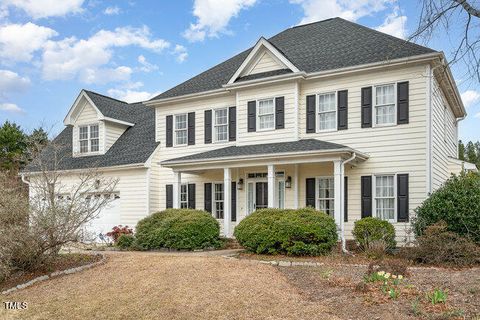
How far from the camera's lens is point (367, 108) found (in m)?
16.1

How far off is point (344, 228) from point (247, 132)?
5.41m

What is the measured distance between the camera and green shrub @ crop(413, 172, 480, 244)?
12523 millimetres

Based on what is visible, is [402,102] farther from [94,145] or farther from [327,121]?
[94,145]

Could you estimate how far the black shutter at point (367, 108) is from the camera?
52.7ft

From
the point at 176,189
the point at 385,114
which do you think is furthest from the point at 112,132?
the point at 385,114

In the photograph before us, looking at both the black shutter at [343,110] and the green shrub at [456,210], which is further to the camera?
the black shutter at [343,110]

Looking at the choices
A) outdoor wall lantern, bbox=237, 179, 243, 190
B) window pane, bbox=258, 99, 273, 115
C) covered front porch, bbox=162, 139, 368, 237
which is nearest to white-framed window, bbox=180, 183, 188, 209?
covered front porch, bbox=162, 139, 368, 237

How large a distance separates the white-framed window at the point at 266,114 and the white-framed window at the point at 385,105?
3.95 metres

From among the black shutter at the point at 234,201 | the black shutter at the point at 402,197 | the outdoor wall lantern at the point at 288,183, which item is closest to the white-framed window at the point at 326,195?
the outdoor wall lantern at the point at 288,183

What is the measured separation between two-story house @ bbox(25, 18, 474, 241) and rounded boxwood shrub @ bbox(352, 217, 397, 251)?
728 millimetres

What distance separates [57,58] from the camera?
17875mm

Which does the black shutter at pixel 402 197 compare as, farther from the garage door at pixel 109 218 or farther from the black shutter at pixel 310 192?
the garage door at pixel 109 218

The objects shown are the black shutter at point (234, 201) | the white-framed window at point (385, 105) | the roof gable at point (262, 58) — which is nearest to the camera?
the white-framed window at point (385, 105)

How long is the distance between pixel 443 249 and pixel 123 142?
16.1 meters
